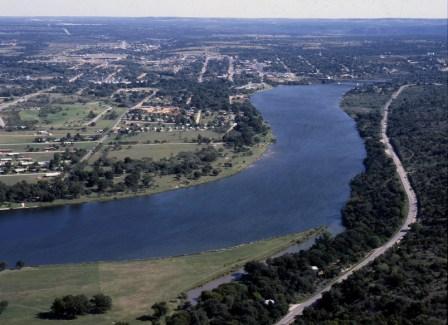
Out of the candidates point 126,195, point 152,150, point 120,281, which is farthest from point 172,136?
point 120,281

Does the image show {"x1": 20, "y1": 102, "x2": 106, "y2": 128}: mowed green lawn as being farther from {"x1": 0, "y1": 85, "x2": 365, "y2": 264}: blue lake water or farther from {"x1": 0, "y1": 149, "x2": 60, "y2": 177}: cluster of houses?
{"x1": 0, "y1": 85, "x2": 365, "y2": 264}: blue lake water

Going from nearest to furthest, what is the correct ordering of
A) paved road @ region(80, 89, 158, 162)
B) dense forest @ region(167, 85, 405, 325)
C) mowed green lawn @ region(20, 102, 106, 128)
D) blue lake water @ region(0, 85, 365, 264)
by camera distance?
dense forest @ region(167, 85, 405, 325)
blue lake water @ region(0, 85, 365, 264)
paved road @ region(80, 89, 158, 162)
mowed green lawn @ region(20, 102, 106, 128)

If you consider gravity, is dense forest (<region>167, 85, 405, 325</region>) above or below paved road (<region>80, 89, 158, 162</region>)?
above

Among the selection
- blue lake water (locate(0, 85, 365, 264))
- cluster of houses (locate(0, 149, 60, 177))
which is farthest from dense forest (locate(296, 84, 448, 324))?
cluster of houses (locate(0, 149, 60, 177))

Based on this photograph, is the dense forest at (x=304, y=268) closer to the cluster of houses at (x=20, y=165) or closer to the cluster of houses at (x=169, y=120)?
the cluster of houses at (x=20, y=165)

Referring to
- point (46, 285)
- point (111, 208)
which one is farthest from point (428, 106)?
point (46, 285)

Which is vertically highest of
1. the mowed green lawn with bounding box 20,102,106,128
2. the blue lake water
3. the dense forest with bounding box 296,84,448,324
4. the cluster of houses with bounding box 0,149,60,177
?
the dense forest with bounding box 296,84,448,324
